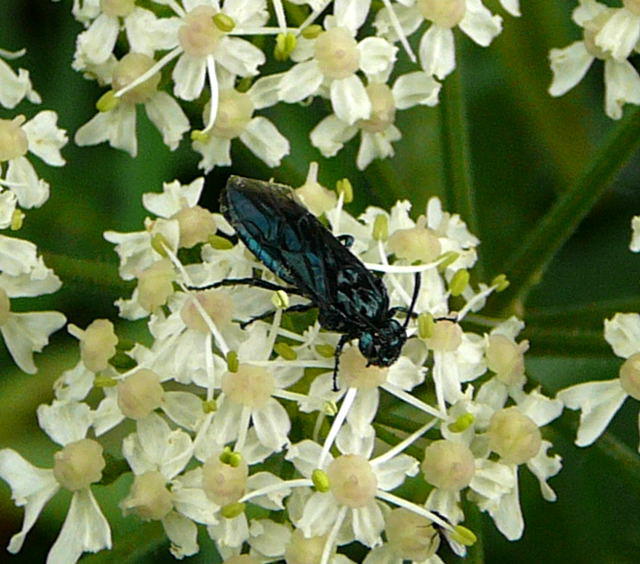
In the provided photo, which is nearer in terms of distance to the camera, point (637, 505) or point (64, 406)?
point (64, 406)

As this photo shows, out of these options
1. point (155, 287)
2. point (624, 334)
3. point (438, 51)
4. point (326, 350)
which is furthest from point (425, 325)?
point (438, 51)

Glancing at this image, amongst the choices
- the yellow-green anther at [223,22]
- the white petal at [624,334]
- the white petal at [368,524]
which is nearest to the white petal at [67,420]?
the white petal at [368,524]

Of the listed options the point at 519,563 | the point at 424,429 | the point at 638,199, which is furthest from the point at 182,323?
the point at 638,199

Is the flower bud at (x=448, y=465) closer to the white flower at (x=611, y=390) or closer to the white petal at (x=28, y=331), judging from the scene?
the white flower at (x=611, y=390)

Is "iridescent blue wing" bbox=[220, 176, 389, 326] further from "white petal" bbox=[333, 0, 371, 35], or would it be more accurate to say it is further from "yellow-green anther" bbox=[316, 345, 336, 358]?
"white petal" bbox=[333, 0, 371, 35]

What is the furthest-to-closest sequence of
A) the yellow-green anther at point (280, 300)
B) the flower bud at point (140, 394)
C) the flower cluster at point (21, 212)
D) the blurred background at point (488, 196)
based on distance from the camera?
the blurred background at point (488, 196) → the flower cluster at point (21, 212) → the flower bud at point (140, 394) → the yellow-green anther at point (280, 300)

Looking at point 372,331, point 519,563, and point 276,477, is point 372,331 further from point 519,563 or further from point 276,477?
point 519,563
